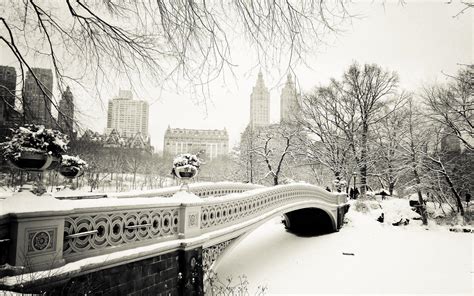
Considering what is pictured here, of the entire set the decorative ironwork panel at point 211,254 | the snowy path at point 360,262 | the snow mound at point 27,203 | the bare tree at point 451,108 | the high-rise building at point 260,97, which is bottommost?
the snowy path at point 360,262

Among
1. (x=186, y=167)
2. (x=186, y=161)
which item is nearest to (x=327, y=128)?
(x=186, y=161)

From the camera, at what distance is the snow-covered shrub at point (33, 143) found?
2885 mm

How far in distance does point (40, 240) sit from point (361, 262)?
11.1 meters

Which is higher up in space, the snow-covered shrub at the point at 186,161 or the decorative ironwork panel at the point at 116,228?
the snow-covered shrub at the point at 186,161

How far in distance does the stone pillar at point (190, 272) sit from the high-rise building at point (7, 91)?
3.34 metres

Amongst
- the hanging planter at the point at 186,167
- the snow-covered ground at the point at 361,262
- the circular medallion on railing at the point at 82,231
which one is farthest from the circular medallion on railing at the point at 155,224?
the snow-covered ground at the point at 361,262

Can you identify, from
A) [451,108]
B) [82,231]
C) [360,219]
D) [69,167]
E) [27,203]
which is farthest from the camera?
[360,219]

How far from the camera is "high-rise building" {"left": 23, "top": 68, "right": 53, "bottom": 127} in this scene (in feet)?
11.4

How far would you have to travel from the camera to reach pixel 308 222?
1809 cm

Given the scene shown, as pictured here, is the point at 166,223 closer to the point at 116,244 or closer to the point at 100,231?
the point at 116,244

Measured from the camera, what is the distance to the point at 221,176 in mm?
38188

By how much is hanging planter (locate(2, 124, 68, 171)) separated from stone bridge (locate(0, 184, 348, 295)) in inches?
18.2

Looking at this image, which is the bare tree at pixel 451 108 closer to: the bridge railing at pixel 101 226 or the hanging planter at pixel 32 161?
the bridge railing at pixel 101 226

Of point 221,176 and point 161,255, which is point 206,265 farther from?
point 221,176
